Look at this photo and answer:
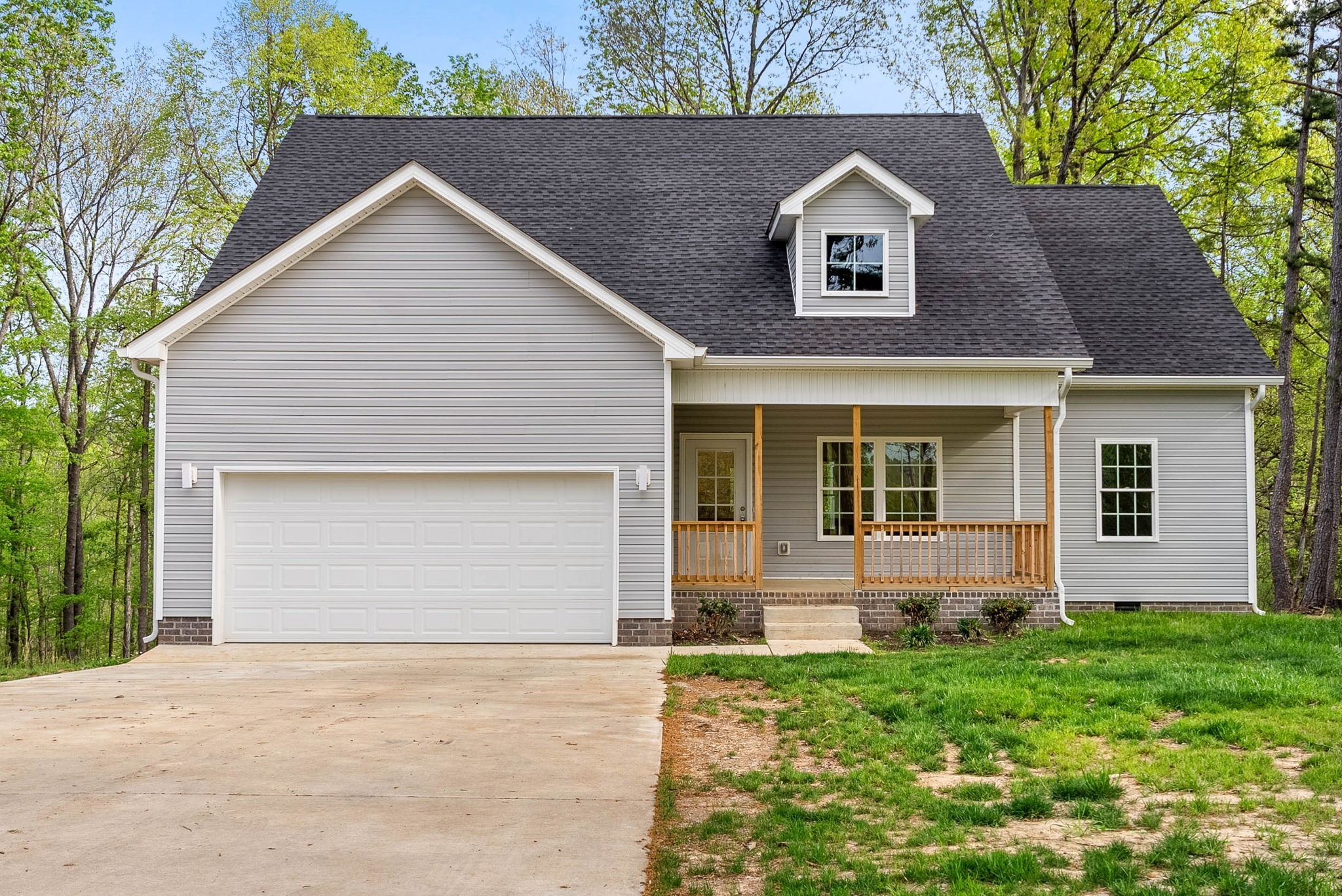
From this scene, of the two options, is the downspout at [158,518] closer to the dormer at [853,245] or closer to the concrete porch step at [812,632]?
the concrete porch step at [812,632]

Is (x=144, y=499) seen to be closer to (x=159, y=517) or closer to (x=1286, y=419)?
(x=159, y=517)

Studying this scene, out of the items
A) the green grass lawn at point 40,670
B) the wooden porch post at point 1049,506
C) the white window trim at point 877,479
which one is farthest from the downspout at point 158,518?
the wooden porch post at point 1049,506

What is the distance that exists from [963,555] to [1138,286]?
601 centimetres

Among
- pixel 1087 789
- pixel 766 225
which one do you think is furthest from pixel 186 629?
pixel 1087 789

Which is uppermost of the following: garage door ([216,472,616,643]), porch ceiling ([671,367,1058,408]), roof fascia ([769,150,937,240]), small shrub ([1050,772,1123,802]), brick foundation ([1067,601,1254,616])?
roof fascia ([769,150,937,240])

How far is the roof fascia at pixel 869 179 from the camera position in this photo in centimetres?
1458

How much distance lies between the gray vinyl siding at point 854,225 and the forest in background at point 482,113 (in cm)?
964

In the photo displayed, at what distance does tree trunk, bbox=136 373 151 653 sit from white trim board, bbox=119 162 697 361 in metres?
13.8

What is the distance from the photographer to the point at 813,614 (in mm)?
13383

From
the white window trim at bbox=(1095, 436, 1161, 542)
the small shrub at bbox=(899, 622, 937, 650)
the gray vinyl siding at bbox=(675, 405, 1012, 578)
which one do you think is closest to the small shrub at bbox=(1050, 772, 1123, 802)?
the small shrub at bbox=(899, 622, 937, 650)

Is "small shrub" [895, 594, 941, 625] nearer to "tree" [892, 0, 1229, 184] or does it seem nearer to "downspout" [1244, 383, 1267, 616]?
"downspout" [1244, 383, 1267, 616]

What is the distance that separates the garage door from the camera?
13.1m

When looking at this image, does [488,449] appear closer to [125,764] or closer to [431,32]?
[125,764]

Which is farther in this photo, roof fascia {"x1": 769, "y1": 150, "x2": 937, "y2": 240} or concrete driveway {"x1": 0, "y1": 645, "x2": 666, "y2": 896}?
roof fascia {"x1": 769, "y1": 150, "x2": 937, "y2": 240}
